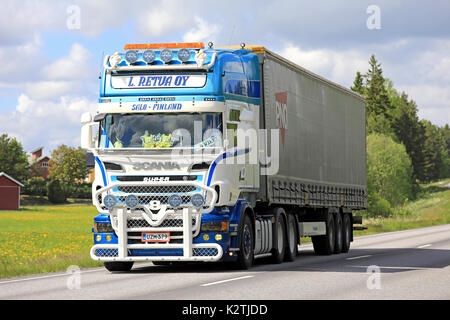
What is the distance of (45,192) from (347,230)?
320ft

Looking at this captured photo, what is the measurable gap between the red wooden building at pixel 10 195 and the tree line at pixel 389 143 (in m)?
42.7

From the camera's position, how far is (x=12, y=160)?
13888cm

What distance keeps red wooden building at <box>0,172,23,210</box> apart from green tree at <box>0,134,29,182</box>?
28.8m

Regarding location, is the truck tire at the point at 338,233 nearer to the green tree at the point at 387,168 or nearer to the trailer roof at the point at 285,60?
the trailer roof at the point at 285,60

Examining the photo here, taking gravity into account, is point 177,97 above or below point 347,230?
above

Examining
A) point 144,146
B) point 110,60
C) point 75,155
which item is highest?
point 75,155

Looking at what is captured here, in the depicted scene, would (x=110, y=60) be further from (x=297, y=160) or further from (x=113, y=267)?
(x=297, y=160)

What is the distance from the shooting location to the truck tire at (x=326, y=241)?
2512 centimetres

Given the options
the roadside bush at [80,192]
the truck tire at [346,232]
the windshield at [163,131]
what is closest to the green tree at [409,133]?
the roadside bush at [80,192]

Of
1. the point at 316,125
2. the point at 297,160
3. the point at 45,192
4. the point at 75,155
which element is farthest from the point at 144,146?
the point at 75,155

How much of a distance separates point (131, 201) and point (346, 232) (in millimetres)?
12232

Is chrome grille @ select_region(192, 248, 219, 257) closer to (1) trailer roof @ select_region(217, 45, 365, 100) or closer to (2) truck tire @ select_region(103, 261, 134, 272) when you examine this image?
(2) truck tire @ select_region(103, 261, 134, 272)

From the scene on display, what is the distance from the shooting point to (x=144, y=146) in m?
16.7

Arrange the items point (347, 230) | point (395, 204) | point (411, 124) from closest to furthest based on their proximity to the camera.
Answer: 1. point (347, 230)
2. point (395, 204)
3. point (411, 124)
